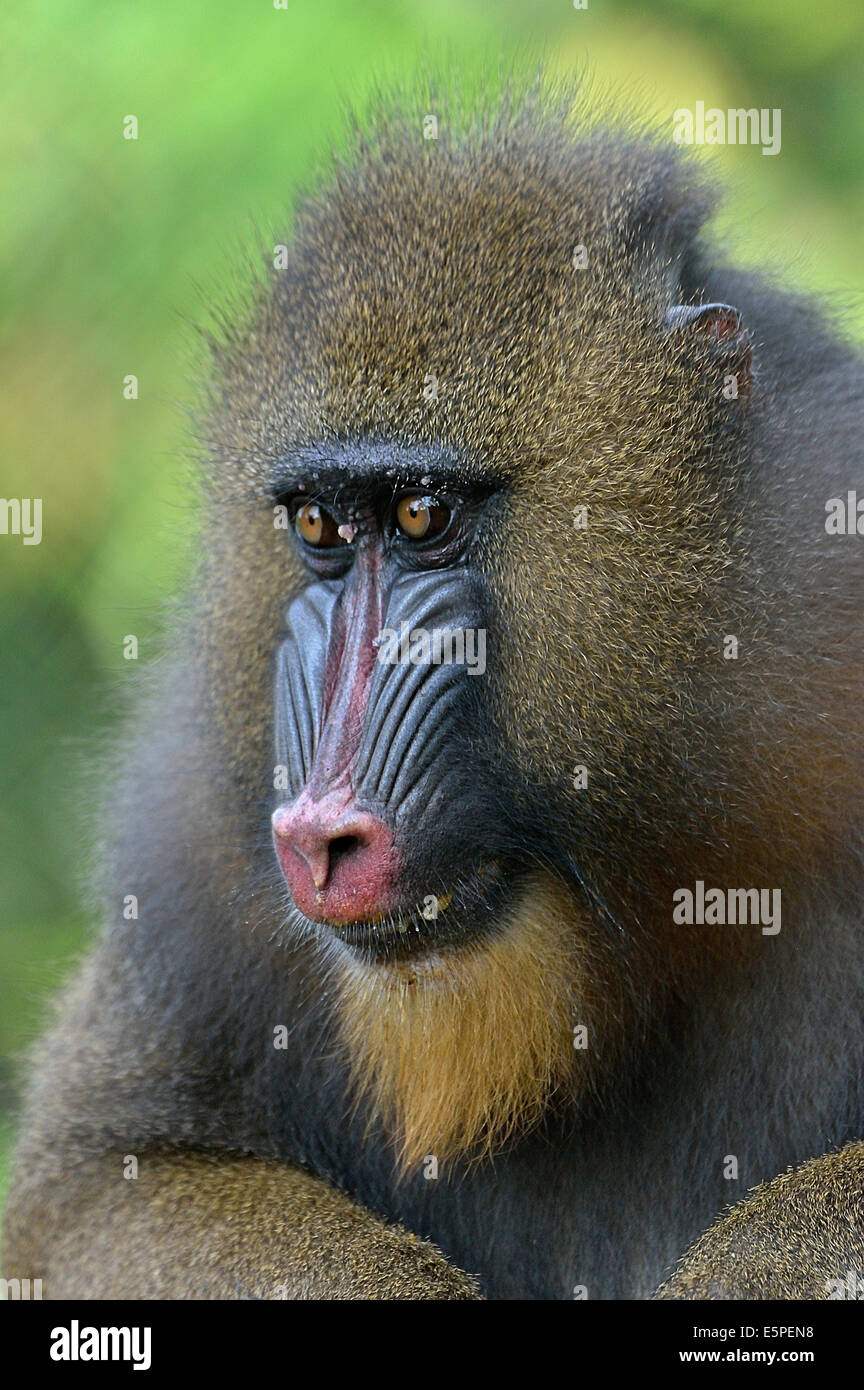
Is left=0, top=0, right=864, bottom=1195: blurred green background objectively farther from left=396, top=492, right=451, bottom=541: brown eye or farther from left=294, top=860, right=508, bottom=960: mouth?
left=294, top=860, right=508, bottom=960: mouth

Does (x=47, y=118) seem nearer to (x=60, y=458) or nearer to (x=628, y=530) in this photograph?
(x=60, y=458)

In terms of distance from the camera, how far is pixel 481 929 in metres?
3.93

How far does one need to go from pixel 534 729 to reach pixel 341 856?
0.54m

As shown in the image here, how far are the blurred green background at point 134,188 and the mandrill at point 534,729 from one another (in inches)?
84.5

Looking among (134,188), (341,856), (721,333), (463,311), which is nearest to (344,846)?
(341,856)

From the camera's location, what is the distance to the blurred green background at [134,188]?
7195 mm

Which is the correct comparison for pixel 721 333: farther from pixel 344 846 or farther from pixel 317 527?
pixel 344 846

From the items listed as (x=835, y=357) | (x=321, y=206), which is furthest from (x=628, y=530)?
(x=321, y=206)

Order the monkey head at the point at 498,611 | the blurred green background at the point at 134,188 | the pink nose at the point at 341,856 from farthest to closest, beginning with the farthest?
the blurred green background at the point at 134,188 → the monkey head at the point at 498,611 → the pink nose at the point at 341,856

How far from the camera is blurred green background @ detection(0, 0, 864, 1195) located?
7.20 meters

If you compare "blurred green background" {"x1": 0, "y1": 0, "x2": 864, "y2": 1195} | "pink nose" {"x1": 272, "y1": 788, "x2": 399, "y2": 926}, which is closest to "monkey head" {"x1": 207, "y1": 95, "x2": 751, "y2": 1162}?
"pink nose" {"x1": 272, "y1": 788, "x2": 399, "y2": 926}

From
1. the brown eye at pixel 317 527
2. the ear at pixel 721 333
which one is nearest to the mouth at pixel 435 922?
the brown eye at pixel 317 527

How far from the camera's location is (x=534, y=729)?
154 inches

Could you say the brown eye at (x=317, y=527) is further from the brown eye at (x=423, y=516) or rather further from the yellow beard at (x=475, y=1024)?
the yellow beard at (x=475, y=1024)
